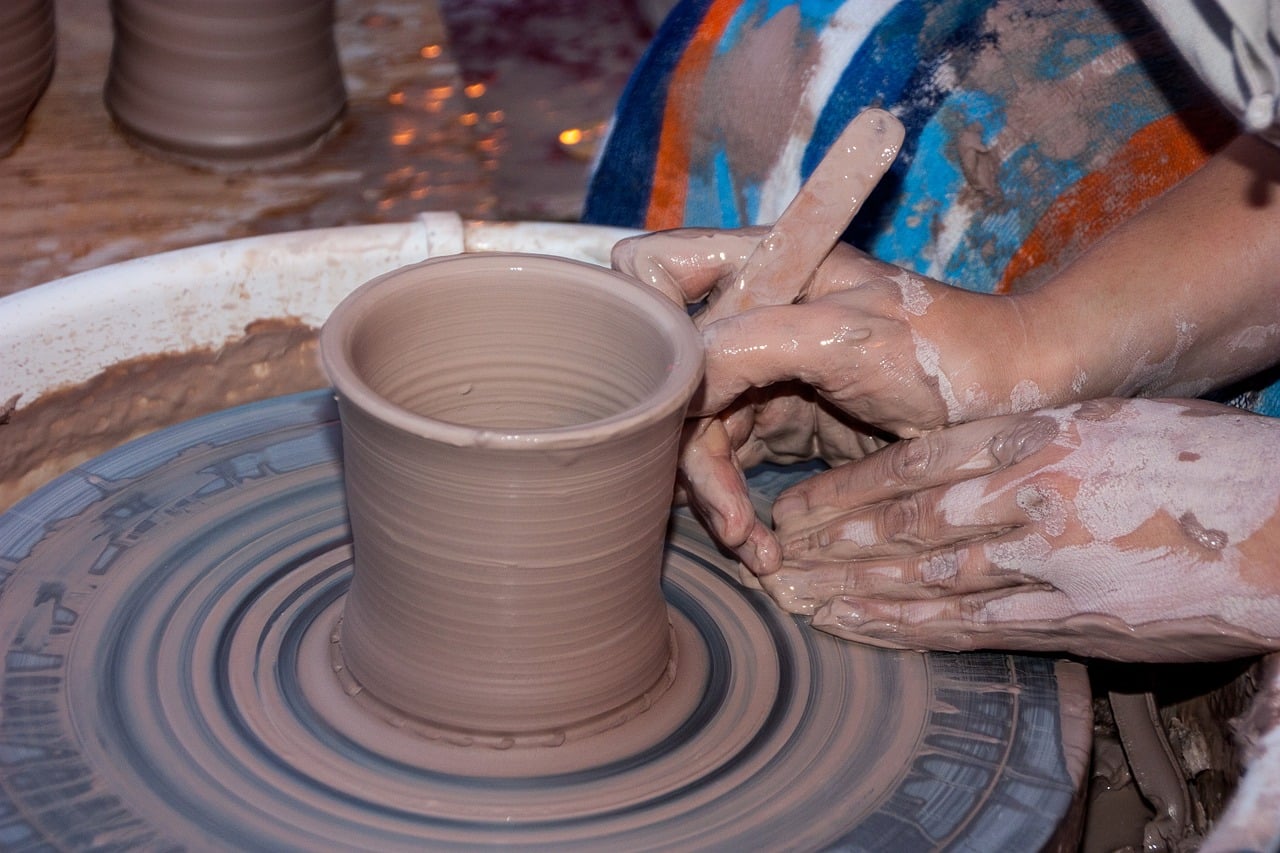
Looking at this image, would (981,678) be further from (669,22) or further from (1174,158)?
(669,22)

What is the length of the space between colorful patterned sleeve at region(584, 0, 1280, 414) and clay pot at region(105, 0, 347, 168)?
159 centimetres

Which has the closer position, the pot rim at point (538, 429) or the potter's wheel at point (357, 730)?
the pot rim at point (538, 429)

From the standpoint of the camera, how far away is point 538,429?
117 centimetres

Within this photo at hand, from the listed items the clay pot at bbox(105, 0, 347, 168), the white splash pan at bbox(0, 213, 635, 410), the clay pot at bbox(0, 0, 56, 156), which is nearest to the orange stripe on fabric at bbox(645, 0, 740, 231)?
the white splash pan at bbox(0, 213, 635, 410)

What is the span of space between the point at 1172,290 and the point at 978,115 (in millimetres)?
487

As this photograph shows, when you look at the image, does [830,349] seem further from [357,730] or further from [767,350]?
[357,730]

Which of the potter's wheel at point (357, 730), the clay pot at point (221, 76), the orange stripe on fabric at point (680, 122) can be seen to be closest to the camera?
the potter's wheel at point (357, 730)

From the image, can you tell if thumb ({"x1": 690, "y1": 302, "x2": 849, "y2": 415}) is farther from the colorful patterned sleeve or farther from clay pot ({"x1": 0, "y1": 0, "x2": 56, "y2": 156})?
clay pot ({"x1": 0, "y1": 0, "x2": 56, "y2": 156})

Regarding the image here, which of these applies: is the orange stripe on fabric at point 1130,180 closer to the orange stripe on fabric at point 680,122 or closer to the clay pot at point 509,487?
the orange stripe on fabric at point 680,122

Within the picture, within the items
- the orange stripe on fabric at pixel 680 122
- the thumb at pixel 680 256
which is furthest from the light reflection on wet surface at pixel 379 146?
the thumb at pixel 680 256

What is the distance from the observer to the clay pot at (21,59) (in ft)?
10.0

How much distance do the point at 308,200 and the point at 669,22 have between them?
1.40 meters

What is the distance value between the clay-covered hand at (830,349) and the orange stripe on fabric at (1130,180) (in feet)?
1.31

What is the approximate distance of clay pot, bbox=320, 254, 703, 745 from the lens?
1097 millimetres
